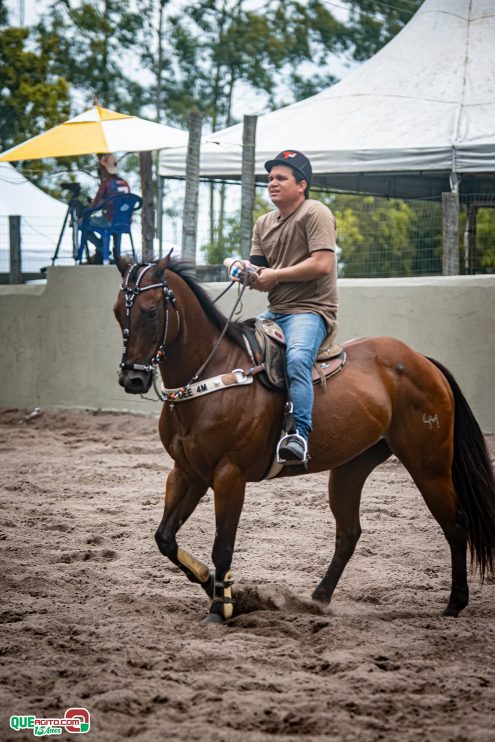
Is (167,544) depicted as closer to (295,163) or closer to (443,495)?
(443,495)

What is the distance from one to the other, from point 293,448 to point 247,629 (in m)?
0.92

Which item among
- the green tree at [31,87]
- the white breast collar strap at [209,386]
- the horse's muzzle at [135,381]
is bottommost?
the white breast collar strap at [209,386]

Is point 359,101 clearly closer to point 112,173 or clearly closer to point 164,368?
point 112,173

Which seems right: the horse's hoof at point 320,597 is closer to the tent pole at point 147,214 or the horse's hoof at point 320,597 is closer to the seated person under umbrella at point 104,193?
the tent pole at point 147,214

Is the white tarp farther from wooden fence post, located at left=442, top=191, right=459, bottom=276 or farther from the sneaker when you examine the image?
the sneaker

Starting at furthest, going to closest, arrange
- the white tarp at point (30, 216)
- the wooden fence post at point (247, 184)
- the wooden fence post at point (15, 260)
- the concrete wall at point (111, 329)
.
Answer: the white tarp at point (30, 216) < the wooden fence post at point (15, 260) < the wooden fence post at point (247, 184) < the concrete wall at point (111, 329)

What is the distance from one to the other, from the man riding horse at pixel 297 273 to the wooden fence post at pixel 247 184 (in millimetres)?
5496

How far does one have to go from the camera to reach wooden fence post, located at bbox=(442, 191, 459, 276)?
403 inches

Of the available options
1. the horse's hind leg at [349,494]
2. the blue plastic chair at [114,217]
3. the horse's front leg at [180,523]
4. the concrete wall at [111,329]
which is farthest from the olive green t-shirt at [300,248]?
the blue plastic chair at [114,217]

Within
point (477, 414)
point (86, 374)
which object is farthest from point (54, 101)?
point (477, 414)

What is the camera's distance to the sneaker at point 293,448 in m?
4.72

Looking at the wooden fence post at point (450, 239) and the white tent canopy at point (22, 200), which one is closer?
the wooden fence post at point (450, 239)

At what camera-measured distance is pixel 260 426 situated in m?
4.81

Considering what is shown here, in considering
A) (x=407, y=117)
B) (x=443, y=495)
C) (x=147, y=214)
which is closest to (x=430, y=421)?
(x=443, y=495)
